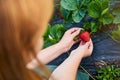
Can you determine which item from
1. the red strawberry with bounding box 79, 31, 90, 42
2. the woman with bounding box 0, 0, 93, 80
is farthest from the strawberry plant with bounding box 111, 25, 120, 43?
the woman with bounding box 0, 0, 93, 80

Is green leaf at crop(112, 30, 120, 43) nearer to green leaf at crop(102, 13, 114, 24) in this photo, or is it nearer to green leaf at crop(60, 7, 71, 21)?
green leaf at crop(102, 13, 114, 24)

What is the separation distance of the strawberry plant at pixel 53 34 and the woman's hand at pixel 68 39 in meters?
0.03

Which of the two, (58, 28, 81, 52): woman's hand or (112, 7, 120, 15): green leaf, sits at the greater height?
(112, 7, 120, 15): green leaf

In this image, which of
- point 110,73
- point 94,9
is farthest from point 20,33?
point 110,73

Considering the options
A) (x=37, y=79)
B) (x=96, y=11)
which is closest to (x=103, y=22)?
(x=96, y=11)

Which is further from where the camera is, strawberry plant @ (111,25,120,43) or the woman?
strawberry plant @ (111,25,120,43)

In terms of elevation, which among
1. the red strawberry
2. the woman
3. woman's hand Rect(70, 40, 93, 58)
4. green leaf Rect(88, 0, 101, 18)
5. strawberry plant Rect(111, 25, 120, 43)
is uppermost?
the woman

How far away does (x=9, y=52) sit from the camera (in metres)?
1.19

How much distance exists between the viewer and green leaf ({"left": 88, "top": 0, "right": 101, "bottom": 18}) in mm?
1929

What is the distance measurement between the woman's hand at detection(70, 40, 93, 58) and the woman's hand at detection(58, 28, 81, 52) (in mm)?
36

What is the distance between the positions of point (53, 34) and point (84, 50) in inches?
6.1

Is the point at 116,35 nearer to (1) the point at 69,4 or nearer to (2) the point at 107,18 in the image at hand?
(2) the point at 107,18

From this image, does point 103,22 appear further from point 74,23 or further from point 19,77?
point 19,77

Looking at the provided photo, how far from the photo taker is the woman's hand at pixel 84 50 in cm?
196
